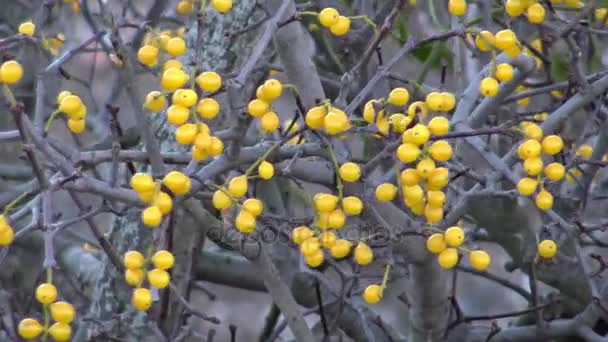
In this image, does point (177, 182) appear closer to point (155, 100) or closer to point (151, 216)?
point (151, 216)

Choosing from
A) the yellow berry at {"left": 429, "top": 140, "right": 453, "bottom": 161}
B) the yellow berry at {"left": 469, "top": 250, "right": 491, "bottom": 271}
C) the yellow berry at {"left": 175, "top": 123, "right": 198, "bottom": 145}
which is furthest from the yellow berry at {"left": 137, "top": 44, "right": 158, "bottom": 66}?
the yellow berry at {"left": 469, "top": 250, "right": 491, "bottom": 271}

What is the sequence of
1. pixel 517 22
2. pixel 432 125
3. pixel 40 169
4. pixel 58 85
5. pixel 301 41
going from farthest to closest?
pixel 58 85
pixel 517 22
pixel 301 41
pixel 432 125
pixel 40 169

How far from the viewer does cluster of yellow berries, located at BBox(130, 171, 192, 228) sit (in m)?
1.70

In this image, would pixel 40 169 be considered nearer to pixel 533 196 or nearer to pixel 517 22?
pixel 533 196

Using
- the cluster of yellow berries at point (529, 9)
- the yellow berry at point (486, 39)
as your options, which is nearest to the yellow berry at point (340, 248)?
the yellow berry at point (486, 39)

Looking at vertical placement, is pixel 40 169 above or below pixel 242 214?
above

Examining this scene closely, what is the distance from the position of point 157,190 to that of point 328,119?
34 centimetres

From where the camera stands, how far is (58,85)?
3875 mm

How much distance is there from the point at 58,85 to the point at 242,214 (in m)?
2.28

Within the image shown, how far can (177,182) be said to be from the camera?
1.70 metres

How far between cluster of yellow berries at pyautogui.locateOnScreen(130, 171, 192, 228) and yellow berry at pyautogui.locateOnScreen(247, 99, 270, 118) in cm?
17

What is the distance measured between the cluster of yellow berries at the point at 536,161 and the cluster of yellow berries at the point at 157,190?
733 mm

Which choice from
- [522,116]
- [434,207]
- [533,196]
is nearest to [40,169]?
[434,207]

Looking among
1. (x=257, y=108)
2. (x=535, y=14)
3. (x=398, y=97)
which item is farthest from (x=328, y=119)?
(x=535, y=14)
